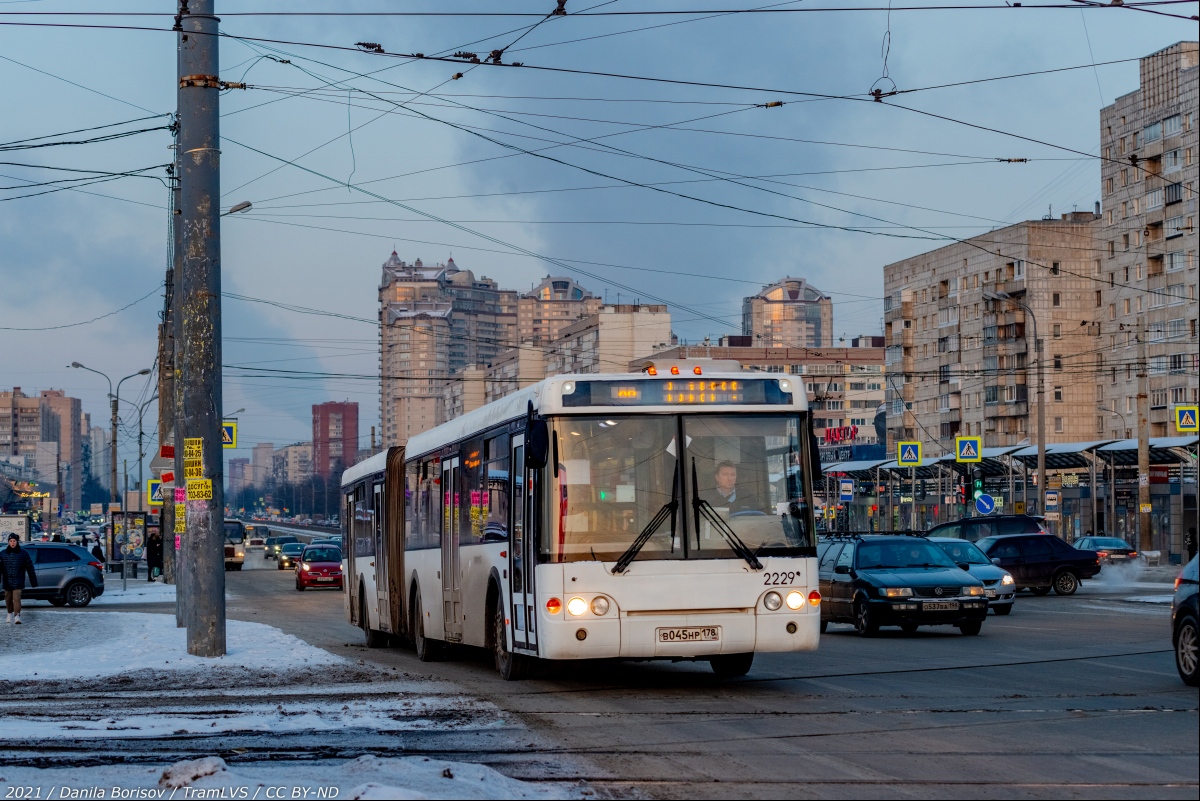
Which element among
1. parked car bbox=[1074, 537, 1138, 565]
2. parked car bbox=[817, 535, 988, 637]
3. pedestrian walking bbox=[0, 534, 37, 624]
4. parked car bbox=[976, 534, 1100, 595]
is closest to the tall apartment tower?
parked car bbox=[1074, 537, 1138, 565]

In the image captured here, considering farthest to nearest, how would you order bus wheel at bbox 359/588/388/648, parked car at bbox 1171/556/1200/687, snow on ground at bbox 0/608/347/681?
bus wheel at bbox 359/588/388/648 < snow on ground at bbox 0/608/347/681 < parked car at bbox 1171/556/1200/687

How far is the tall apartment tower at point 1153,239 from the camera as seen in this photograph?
84.0 metres

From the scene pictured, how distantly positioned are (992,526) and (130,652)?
23185 mm

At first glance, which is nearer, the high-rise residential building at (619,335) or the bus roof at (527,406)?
the bus roof at (527,406)

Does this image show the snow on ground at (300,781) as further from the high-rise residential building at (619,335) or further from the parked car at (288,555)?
the high-rise residential building at (619,335)

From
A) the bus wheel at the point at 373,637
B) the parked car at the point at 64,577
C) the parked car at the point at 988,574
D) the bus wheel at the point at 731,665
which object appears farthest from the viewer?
the parked car at the point at 64,577

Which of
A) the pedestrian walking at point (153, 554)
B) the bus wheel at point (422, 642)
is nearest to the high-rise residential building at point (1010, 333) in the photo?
the pedestrian walking at point (153, 554)

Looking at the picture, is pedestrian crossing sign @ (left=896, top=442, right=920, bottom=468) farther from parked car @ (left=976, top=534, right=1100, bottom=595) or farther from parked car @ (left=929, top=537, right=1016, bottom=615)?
parked car @ (left=929, top=537, right=1016, bottom=615)

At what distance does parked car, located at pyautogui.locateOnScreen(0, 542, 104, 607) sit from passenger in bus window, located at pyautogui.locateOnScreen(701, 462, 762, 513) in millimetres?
29945

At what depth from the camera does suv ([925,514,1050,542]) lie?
37.4 meters

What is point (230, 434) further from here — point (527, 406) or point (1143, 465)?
point (1143, 465)

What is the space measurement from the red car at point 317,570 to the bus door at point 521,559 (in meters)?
33.1

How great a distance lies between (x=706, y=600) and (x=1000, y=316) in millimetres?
89643

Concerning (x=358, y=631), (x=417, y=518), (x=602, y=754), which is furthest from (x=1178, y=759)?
(x=358, y=631)
